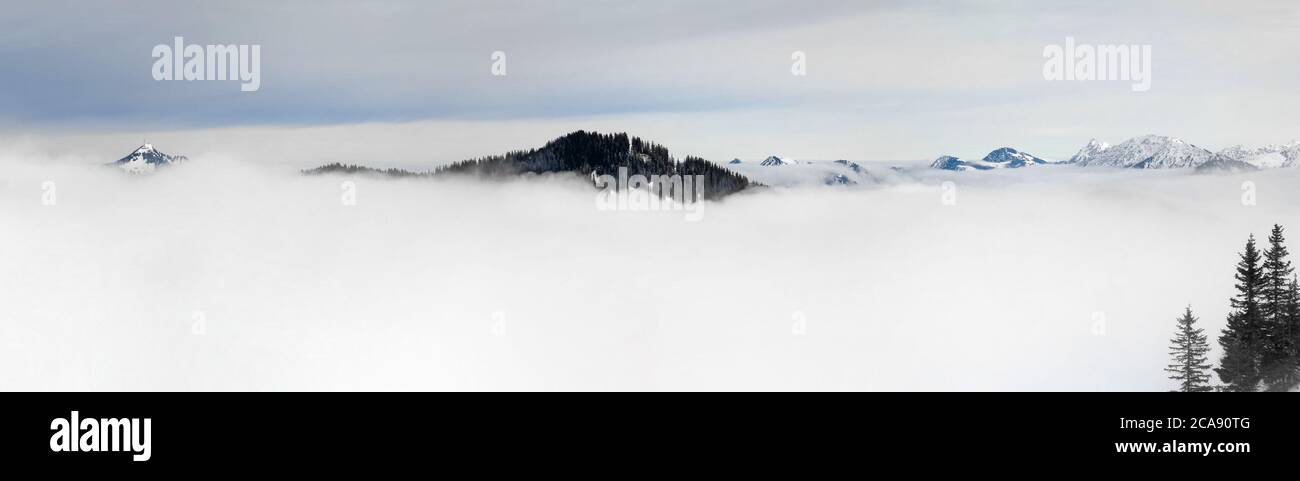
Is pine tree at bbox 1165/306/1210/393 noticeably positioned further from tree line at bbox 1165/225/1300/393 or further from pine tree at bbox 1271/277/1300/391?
pine tree at bbox 1271/277/1300/391

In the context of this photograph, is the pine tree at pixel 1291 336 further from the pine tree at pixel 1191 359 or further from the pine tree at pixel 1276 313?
the pine tree at pixel 1191 359

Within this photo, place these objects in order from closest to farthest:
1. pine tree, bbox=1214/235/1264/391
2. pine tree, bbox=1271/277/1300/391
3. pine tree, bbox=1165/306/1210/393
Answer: pine tree, bbox=1271/277/1300/391, pine tree, bbox=1214/235/1264/391, pine tree, bbox=1165/306/1210/393

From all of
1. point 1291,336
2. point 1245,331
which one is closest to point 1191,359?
point 1245,331

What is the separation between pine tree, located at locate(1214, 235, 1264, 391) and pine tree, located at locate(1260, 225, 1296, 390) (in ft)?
1.64

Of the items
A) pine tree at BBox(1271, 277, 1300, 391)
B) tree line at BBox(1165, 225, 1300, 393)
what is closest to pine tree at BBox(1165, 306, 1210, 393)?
tree line at BBox(1165, 225, 1300, 393)

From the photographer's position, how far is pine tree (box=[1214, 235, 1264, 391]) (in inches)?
3585

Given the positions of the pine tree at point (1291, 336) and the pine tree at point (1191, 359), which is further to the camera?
the pine tree at point (1191, 359)

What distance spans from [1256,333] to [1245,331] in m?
0.92

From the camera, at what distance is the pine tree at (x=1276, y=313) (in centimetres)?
8912

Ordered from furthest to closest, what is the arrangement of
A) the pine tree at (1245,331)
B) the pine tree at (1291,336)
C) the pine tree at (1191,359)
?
1. the pine tree at (1191,359)
2. the pine tree at (1245,331)
3. the pine tree at (1291,336)

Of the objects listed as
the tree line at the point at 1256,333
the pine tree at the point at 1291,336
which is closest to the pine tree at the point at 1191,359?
the tree line at the point at 1256,333

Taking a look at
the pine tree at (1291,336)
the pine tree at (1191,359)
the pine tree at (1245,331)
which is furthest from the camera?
the pine tree at (1191,359)

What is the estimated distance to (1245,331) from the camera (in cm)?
9175
